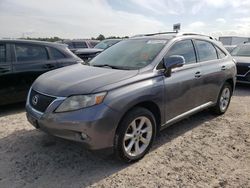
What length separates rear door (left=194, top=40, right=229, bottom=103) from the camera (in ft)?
15.8

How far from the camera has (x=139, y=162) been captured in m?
3.64

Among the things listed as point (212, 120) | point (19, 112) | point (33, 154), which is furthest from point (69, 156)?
point (212, 120)

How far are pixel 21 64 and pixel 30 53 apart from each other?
38 centimetres

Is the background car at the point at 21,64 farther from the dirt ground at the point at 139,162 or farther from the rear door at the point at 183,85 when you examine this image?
the rear door at the point at 183,85

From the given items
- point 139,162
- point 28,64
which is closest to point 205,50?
point 139,162

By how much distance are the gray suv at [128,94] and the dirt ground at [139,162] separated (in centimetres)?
32

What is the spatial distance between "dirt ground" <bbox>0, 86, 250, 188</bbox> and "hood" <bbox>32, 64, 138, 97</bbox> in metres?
0.66

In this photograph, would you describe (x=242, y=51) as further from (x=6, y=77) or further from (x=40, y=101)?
(x=40, y=101)

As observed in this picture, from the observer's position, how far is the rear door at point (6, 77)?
213 inches

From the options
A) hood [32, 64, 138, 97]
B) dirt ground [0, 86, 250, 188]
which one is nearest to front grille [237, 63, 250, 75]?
dirt ground [0, 86, 250, 188]

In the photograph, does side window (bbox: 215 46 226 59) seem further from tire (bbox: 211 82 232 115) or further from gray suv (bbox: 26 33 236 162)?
tire (bbox: 211 82 232 115)

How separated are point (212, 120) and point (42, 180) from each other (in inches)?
141

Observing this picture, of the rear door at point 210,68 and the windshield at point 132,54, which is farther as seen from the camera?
the rear door at point 210,68

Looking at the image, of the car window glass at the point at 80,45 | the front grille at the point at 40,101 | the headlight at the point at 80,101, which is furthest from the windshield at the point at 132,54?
the car window glass at the point at 80,45
